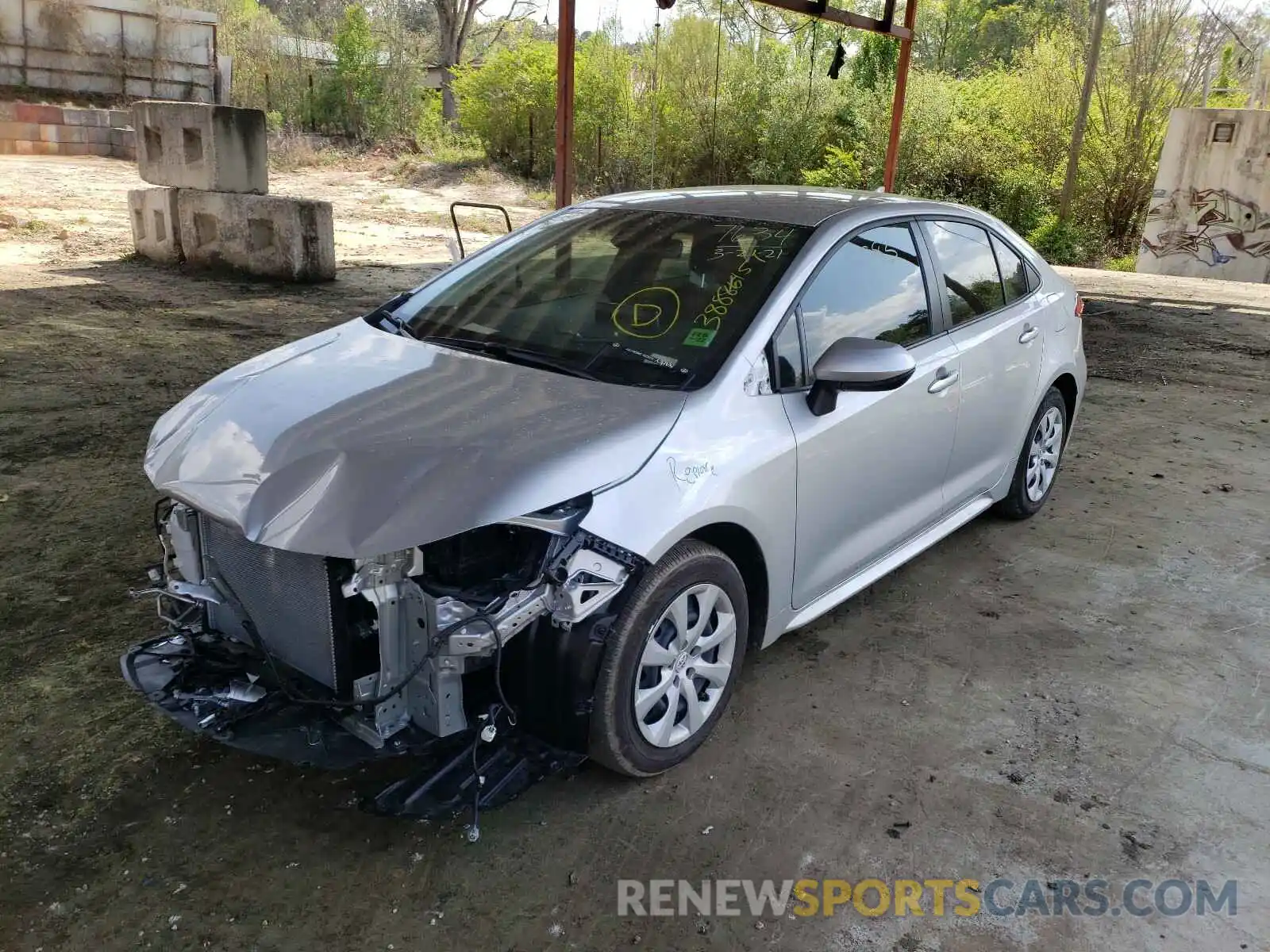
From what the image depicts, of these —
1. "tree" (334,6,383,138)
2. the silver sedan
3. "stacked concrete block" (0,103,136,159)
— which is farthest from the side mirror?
"tree" (334,6,383,138)

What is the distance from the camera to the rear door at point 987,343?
4.07 m

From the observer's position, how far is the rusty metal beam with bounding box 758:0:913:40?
31.8 feet

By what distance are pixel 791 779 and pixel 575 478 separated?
1198mm

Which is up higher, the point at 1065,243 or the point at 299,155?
the point at 299,155

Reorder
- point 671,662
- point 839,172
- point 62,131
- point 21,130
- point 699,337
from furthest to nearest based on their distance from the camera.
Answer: point 839,172, point 62,131, point 21,130, point 699,337, point 671,662

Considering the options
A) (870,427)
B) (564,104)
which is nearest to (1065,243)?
(564,104)

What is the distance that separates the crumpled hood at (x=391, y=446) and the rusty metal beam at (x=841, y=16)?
24.2 feet

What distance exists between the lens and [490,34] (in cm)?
4219

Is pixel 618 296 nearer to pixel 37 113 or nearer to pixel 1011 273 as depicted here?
pixel 1011 273

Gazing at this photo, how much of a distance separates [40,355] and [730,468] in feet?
21.4

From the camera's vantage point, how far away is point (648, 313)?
3422mm

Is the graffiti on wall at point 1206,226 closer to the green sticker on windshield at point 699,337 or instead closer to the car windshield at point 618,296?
the car windshield at point 618,296

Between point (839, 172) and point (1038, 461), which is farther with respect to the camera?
point (839, 172)

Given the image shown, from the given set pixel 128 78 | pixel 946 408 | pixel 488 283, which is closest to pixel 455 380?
pixel 488 283
